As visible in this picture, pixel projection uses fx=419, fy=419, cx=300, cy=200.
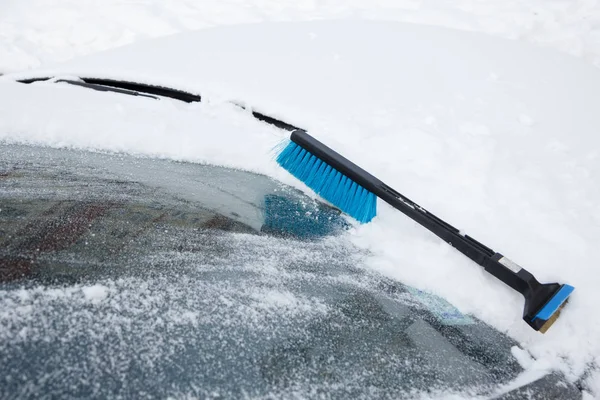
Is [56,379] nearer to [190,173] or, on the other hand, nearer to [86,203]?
[86,203]

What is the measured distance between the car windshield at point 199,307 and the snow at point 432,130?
0.09 metres

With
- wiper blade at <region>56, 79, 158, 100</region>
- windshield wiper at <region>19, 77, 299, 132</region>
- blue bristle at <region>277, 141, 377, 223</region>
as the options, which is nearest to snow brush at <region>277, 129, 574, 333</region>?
blue bristle at <region>277, 141, 377, 223</region>

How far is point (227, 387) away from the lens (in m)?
0.88

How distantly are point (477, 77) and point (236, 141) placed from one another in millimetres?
1437

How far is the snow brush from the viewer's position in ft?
3.89

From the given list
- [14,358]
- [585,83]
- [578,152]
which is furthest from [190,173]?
[585,83]

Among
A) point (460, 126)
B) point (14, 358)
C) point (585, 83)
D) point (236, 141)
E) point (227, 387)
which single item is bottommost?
point (14, 358)

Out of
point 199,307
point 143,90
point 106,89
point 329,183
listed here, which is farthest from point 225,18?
point 199,307

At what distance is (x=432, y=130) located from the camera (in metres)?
1.94

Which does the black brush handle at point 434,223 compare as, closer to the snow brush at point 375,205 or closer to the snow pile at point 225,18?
the snow brush at point 375,205

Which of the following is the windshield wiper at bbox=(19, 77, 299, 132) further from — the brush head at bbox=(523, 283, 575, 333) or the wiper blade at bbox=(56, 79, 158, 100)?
the brush head at bbox=(523, 283, 575, 333)

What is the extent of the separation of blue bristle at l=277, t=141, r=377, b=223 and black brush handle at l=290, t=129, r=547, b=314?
28 millimetres

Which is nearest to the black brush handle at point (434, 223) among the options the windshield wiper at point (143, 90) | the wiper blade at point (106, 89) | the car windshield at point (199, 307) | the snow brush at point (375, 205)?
the snow brush at point (375, 205)

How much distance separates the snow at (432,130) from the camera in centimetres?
134
